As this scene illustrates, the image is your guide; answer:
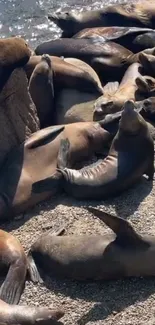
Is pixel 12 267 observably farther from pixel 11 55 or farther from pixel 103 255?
pixel 11 55

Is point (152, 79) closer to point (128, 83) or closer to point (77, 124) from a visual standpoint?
point (128, 83)

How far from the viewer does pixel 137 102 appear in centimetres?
790

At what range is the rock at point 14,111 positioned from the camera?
7.38 metres

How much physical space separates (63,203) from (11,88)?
1.21 metres

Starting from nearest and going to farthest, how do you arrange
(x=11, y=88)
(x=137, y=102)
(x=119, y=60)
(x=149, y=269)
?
1. (x=149, y=269)
2. (x=11, y=88)
3. (x=137, y=102)
4. (x=119, y=60)

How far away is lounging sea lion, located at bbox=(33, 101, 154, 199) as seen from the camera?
6.99 metres

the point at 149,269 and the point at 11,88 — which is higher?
the point at 11,88

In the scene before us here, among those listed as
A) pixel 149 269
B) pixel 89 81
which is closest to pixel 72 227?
pixel 149 269

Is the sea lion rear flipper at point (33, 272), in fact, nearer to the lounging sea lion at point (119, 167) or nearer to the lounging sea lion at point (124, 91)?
the lounging sea lion at point (119, 167)

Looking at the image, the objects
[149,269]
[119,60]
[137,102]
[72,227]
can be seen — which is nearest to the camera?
[149,269]

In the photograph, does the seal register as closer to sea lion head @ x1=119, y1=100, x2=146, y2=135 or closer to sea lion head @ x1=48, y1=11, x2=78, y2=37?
sea lion head @ x1=119, y1=100, x2=146, y2=135

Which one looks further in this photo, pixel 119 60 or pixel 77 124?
pixel 119 60

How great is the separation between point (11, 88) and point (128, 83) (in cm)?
154

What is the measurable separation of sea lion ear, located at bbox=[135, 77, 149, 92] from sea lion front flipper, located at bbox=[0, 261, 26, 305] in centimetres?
267
